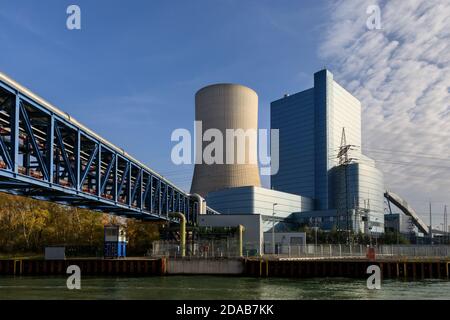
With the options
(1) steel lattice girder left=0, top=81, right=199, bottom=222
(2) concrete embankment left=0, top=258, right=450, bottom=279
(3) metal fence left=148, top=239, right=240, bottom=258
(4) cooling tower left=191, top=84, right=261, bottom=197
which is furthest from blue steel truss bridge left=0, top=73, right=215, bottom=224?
(4) cooling tower left=191, top=84, right=261, bottom=197

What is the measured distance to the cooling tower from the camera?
151m

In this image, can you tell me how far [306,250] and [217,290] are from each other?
31869mm

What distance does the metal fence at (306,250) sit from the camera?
2520 inches

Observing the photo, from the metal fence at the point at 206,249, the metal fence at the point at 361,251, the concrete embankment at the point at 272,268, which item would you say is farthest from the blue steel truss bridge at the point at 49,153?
the metal fence at the point at 361,251

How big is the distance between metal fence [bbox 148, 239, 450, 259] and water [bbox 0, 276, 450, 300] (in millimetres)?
13599

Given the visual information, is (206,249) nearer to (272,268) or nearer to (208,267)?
(208,267)

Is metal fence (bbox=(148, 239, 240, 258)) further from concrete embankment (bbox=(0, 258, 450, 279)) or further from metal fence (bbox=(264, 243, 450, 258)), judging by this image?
metal fence (bbox=(264, 243, 450, 258))

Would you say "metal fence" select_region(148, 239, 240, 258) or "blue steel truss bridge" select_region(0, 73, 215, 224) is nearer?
"blue steel truss bridge" select_region(0, 73, 215, 224)

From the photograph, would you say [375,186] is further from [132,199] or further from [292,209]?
[132,199]

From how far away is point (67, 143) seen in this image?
4588 cm

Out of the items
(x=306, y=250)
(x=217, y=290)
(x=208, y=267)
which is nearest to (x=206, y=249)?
(x=208, y=267)

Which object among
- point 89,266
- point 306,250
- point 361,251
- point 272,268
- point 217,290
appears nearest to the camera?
point 217,290

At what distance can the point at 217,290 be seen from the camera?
41062 mm
